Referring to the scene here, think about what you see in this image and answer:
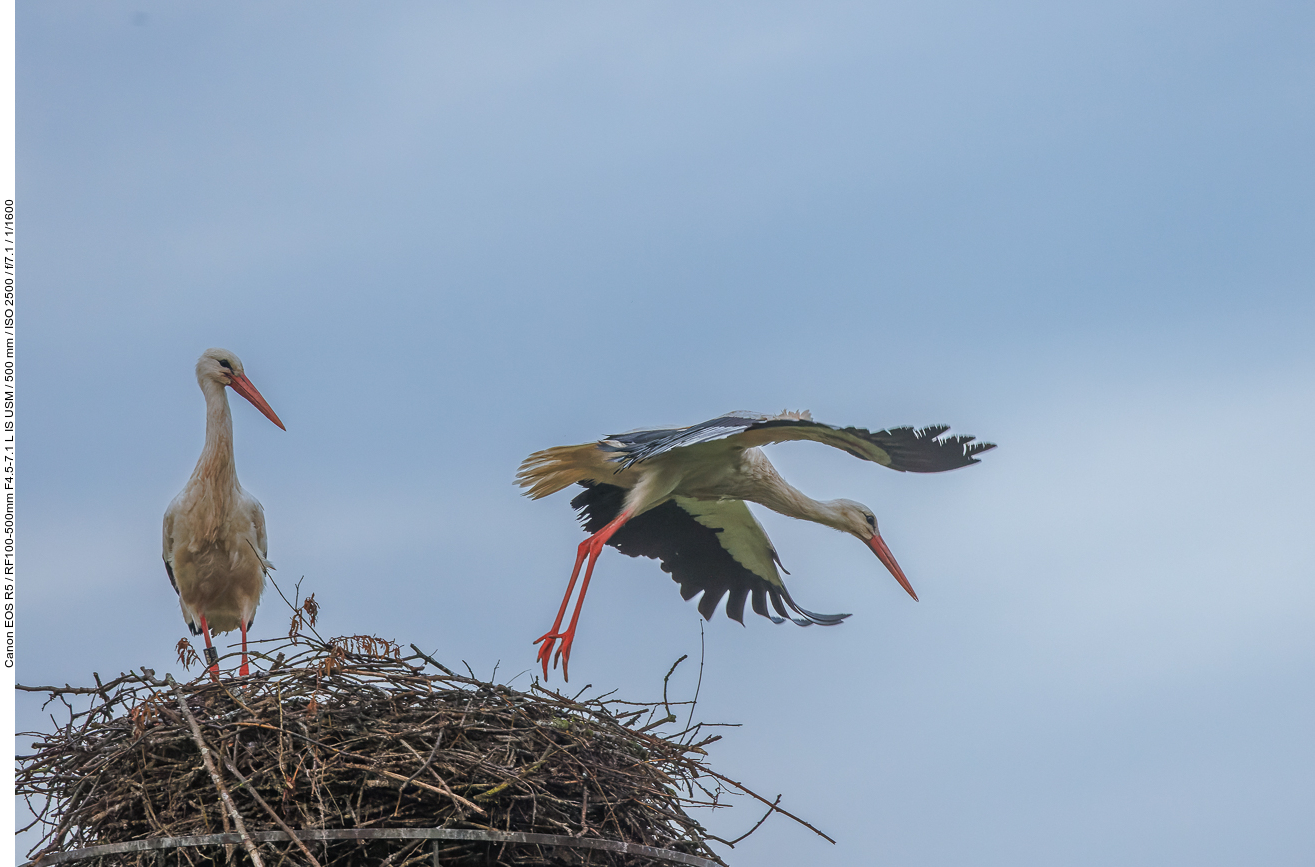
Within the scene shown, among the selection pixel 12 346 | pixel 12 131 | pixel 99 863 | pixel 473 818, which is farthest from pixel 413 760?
pixel 12 131

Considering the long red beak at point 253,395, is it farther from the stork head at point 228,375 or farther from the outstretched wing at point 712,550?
the outstretched wing at point 712,550

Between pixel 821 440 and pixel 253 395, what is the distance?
3149 millimetres

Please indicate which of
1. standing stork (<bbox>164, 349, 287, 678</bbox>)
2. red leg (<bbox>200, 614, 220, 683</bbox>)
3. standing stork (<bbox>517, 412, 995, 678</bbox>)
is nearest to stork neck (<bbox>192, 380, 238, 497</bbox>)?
standing stork (<bbox>164, 349, 287, 678</bbox>)

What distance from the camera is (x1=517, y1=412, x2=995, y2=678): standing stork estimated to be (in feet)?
20.8

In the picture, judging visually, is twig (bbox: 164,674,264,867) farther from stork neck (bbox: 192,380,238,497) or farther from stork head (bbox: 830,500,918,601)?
stork head (bbox: 830,500,918,601)

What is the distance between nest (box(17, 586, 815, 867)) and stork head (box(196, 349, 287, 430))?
2568 millimetres

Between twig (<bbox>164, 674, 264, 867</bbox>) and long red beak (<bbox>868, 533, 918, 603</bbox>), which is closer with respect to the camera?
twig (<bbox>164, 674, 264, 867</bbox>)

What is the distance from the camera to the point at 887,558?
26.2ft

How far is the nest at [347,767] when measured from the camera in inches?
184

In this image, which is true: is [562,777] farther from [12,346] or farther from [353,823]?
[12,346]

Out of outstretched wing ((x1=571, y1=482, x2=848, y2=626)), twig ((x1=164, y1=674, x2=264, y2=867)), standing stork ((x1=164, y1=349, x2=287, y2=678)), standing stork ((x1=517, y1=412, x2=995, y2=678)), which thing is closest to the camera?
twig ((x1=164, y1=674, x2=264, y2=867))

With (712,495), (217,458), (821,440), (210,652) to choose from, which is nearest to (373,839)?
(210,652)

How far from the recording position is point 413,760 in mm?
4766

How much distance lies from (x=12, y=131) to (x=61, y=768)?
7.97 feet
